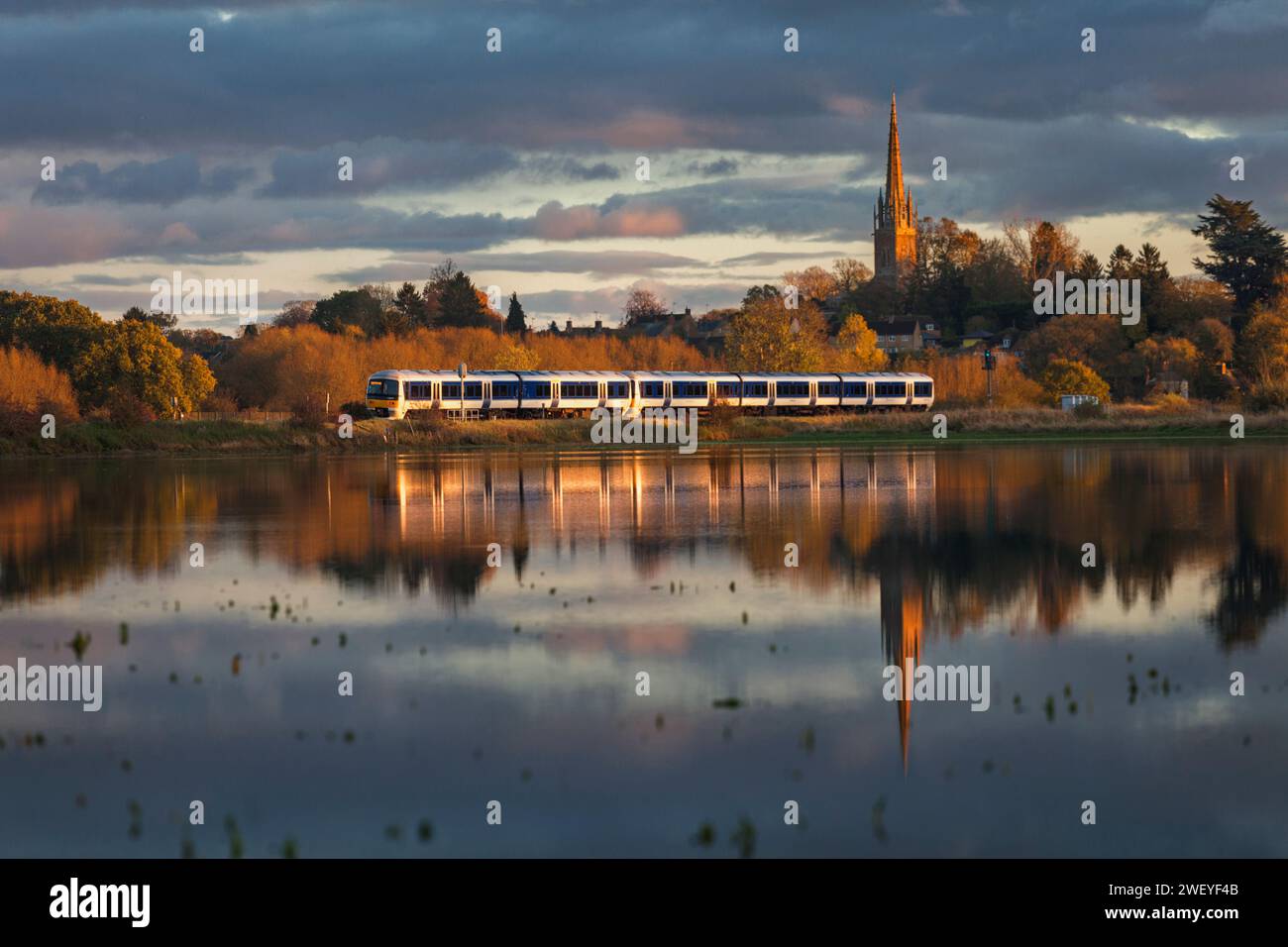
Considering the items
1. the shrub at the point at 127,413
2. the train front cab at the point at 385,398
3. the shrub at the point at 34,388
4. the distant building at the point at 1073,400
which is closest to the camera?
the shrub at the point at 127,413

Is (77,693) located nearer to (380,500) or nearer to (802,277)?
(380,500)

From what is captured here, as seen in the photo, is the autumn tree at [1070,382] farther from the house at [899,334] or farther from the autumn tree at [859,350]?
the house at [899,334]

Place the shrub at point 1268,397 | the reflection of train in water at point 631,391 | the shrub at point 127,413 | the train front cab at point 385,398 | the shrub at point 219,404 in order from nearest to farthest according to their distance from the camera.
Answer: the shrub at point 127,413 < the train front cab at point 385,398 < the shrub at point 1268,397 < the reflection of train in water at point 631,391 < the shrub at point 219,404

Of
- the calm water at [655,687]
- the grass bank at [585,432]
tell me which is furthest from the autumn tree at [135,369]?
the calm water at [655,687]

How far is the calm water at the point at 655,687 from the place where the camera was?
10195mm

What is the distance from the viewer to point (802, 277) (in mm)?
197625

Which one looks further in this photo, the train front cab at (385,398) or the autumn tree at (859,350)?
the autumn tree at (859,350)

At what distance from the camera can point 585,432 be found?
8588cm

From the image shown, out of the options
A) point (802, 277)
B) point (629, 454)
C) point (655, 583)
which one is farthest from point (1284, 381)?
point (802, 277)

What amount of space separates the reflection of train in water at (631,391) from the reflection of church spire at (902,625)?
7085 centimetres

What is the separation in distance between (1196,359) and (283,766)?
119312 millimetres

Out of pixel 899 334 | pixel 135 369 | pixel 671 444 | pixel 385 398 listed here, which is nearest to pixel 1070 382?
pixel 671 444

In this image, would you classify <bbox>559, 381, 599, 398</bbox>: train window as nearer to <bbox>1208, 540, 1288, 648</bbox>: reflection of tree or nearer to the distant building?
the distant building

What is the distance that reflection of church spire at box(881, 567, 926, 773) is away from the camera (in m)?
13.1
